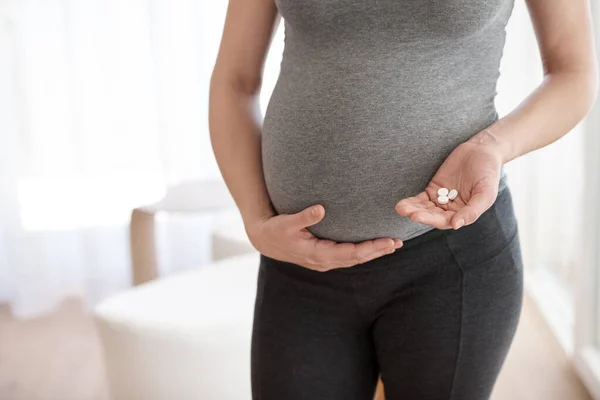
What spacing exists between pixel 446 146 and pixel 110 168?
2.14m

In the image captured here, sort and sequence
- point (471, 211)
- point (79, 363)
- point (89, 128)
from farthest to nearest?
1. point (89, 128)
2. point (79, 363)
3. point (471, 211)

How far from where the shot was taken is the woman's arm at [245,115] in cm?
87

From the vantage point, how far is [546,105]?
81cm

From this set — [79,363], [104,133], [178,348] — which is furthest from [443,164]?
[104,133]

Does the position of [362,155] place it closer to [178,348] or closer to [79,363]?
[178,348]

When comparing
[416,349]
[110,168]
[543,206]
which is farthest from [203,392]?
[543,206]

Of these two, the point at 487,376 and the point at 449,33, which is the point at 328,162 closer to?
the point at 449,33

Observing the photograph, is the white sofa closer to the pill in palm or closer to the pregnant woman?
the pregnant woman

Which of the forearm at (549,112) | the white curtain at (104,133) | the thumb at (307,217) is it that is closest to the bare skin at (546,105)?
the forearm at (549,112)

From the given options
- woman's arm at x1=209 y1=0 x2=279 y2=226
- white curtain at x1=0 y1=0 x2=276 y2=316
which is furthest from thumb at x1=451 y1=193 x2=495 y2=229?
white curtain at x1=0 y1=0 x2=276 y2=316

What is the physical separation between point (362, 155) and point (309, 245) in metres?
0.12

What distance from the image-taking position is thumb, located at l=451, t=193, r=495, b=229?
2.20ft

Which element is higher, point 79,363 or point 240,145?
point 240,145

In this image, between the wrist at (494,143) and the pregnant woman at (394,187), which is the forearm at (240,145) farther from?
the wrist at (494,143)
